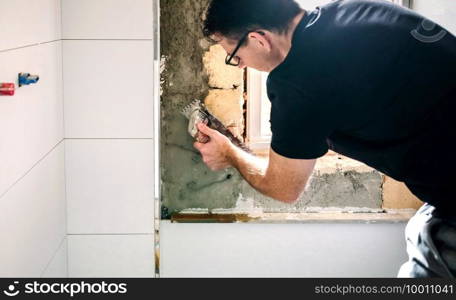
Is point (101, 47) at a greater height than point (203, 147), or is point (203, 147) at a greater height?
point (101, 47)

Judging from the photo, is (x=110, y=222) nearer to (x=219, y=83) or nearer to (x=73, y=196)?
(x=73, y=196)

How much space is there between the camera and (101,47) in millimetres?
2555

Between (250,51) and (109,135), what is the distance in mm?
746

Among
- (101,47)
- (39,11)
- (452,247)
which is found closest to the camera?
(452,247)

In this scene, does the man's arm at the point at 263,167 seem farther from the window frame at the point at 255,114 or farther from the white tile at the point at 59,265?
the white tile at the point at 59,265

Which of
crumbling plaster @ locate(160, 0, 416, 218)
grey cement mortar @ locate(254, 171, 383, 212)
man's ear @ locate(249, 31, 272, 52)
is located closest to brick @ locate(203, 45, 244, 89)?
crumbling plaster @ locate(160, 0, 416, 218)

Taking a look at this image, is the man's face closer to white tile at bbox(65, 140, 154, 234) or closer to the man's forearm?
the man's forearm

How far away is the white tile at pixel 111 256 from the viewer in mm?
2664

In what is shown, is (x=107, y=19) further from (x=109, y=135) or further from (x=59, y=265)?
(x=59, y=265)

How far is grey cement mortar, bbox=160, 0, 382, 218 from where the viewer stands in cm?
257

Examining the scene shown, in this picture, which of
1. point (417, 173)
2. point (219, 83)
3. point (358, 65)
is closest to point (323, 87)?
point (358, 65)

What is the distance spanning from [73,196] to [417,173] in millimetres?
1316

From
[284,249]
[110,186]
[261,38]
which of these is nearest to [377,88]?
[261,38]

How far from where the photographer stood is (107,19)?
8.32 feet
